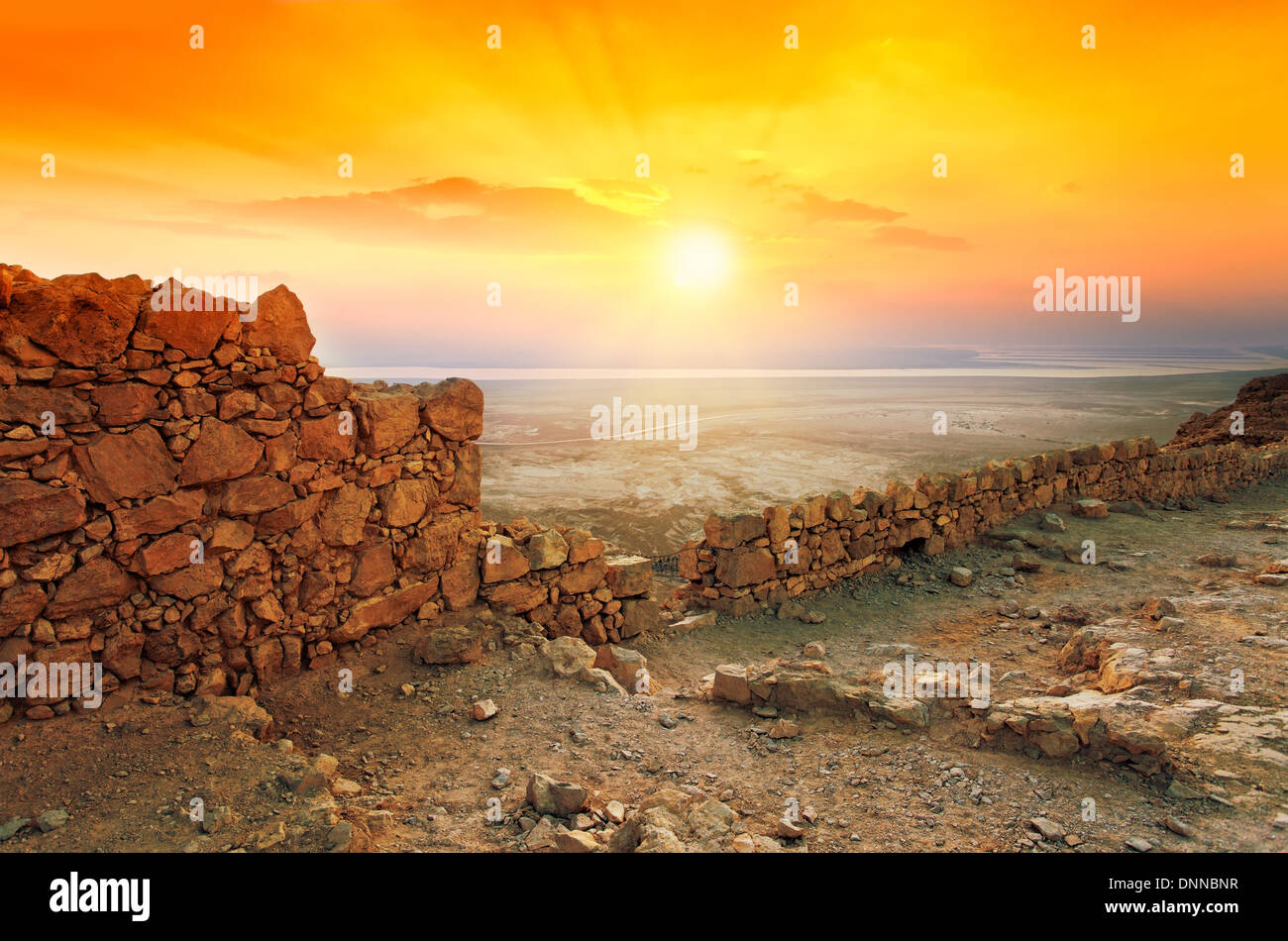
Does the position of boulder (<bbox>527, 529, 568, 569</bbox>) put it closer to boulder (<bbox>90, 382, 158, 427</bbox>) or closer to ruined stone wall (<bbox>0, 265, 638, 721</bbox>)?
ruined stone wall (<bbox>0, 265, 638, 721</bbox>)

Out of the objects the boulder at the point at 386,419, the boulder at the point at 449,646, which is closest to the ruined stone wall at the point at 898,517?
the boulder at the point at 449,646

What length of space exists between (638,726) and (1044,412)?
47820 millimetres

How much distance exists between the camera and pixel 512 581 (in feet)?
24.5

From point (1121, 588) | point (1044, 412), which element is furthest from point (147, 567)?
point (1044, 412)

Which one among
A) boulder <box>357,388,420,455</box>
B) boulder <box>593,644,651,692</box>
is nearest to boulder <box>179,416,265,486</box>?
boulder <box>357,388,420,455</box>

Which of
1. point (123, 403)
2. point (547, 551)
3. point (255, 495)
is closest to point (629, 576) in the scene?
point (547, 551)

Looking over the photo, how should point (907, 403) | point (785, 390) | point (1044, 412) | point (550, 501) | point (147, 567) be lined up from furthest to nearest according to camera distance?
point (785, 390), point (907, 403), point (1044, 412), point (550, 501), point (147, 567)

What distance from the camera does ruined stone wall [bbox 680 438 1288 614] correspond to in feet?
30.2

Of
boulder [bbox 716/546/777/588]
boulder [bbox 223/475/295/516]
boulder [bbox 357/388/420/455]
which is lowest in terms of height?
boulder [bbox 716/546/777/588]

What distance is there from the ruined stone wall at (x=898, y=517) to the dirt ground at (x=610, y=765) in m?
1.80

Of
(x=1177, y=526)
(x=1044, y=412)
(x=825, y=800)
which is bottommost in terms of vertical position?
(x=825, y=800)

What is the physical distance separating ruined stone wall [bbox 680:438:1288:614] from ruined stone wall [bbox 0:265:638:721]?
3054 millimetres

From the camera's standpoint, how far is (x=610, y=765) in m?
5.25

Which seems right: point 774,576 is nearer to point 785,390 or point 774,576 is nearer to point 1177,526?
point 1177,526
